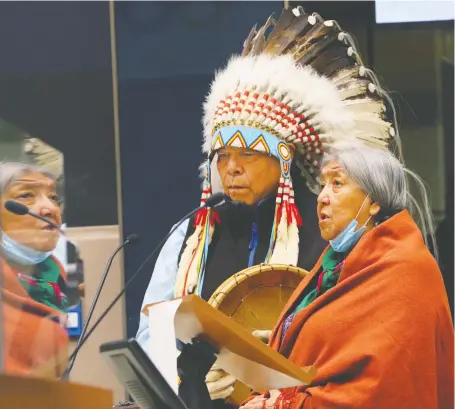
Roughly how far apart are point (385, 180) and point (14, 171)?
1.39m

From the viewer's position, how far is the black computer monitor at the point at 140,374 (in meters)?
1.95

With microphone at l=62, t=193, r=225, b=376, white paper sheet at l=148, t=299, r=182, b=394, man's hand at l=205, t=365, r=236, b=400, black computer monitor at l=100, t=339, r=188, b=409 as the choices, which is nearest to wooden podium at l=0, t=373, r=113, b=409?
black computer monitor at l=100, t=339, r=188, b=409

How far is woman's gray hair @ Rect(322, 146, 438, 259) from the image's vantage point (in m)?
3.06

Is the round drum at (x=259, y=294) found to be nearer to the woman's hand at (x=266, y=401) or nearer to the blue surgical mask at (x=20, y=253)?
the woman's hand at (x=266, y=401)

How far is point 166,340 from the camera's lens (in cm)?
237

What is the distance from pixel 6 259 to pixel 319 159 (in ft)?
4.02

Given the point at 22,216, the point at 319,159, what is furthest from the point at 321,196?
the point at 22,216

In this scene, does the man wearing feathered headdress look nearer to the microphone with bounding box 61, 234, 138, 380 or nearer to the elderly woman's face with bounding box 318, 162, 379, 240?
the elderly woman's face with bounding box 318, 162, 379, 240

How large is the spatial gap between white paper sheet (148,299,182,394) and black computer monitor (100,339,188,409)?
0.23 metres

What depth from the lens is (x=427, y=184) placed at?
3236 mm

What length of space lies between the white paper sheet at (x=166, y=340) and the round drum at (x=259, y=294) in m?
0.69

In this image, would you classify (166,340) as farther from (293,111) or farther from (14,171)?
(14,171)

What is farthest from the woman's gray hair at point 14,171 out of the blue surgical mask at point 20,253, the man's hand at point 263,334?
the man's hand at point 263,334

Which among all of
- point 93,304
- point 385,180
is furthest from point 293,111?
point 93,304
